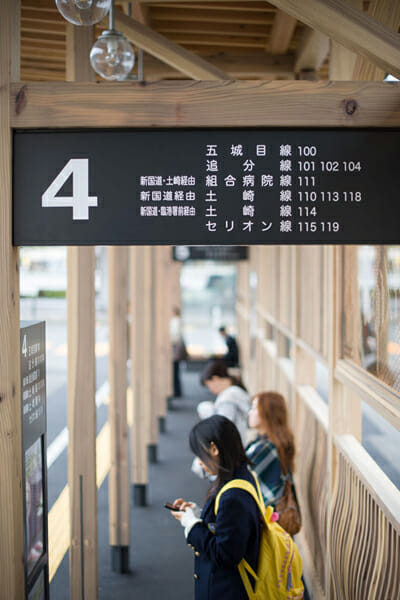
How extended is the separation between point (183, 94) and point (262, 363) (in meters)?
5.63

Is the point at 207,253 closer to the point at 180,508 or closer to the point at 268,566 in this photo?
the point at 180,508

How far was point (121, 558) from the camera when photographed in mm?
3773

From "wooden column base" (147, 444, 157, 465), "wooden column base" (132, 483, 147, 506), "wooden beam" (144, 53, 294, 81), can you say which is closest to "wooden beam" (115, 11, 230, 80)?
"wooden beam" (144, 53, 294, 81)

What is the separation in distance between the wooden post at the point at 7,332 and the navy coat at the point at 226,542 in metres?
0.69

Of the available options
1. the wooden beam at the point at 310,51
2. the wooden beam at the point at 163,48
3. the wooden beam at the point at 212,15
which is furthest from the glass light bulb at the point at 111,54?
the wooden beam at the point at 310,51

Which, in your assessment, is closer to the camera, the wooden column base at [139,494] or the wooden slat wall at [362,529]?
the wooden slat wall at [362,529]

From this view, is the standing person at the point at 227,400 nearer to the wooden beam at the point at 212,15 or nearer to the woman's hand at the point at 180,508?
the woman's hand at the point at 180,508

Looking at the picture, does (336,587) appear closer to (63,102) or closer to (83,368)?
(83,368)

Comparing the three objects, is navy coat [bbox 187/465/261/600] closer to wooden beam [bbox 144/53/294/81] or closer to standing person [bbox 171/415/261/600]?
standing person [bbox 171/415/261/600]

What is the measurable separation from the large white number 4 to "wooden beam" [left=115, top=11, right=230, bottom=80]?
1.76 metres

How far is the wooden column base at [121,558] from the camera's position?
149 inches

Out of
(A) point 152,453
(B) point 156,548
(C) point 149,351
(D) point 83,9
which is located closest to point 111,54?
(D) point 83,9

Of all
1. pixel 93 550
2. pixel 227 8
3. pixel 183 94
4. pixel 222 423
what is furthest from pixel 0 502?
pixel 227 8

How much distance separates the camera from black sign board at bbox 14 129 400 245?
178 centimetres
